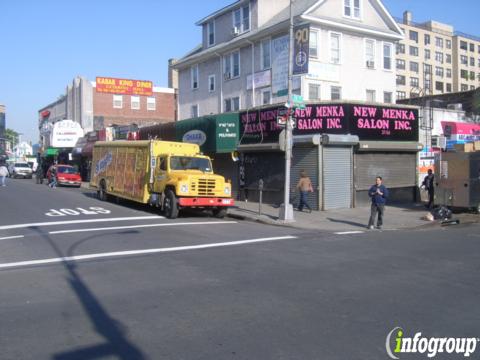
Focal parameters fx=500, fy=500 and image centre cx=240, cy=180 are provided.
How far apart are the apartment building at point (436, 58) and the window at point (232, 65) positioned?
53.2 meters

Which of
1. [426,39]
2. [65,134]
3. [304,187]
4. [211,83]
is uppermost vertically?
[426,39]

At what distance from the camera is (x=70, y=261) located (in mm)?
9969

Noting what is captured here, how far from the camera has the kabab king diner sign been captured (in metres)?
21.0

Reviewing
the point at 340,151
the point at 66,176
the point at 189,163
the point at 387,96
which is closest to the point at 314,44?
the point at 387,96

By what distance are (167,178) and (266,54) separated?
12.1 m

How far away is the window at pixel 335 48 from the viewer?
2639cm

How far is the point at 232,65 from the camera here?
30.0 meters

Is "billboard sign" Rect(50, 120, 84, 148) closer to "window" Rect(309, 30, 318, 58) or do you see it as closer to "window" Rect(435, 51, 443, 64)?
"window" Rect(309, 30, 318, 58)

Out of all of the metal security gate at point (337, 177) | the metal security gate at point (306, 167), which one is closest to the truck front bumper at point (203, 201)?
the metal security gate at point (306, 167)

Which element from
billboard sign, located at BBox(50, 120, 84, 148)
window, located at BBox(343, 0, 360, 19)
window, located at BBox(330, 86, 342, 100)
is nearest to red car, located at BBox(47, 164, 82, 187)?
billboard sign, located at BBox(50, 120, 84, 148)

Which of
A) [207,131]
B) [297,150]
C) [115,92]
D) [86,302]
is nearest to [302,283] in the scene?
[86,302]

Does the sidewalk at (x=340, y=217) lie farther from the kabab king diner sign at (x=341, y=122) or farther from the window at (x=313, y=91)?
the window at (x=313, y=91)

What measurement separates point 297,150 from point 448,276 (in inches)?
522

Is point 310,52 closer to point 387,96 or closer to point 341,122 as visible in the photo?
point 387,96
